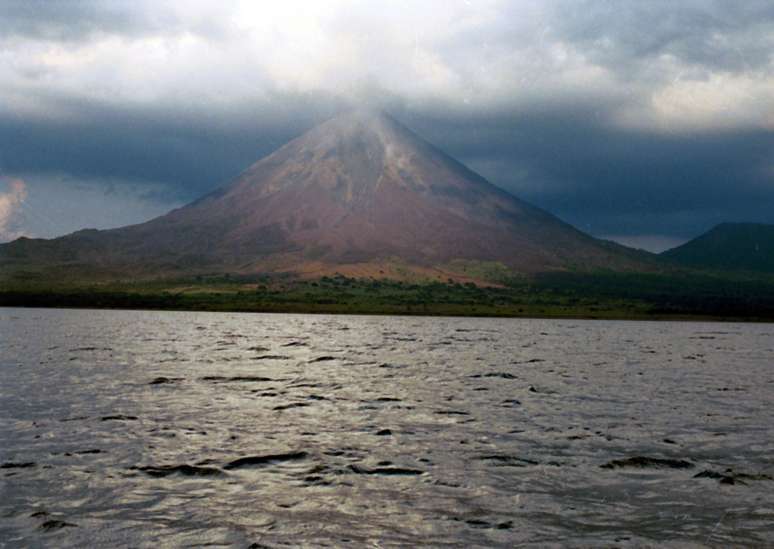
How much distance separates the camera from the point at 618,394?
4544 cm

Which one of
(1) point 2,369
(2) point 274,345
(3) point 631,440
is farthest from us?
(2) point 274,345

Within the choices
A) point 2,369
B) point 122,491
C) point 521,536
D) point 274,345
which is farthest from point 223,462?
point 274,345

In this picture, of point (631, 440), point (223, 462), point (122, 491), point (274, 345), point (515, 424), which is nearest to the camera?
point (122, 491)

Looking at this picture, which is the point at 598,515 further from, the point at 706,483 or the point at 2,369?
the point at 2,369

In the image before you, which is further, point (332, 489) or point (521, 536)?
point (332, 489)

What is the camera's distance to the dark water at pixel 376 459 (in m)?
17.2

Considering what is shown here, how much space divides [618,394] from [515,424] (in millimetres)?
15697

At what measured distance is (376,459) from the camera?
81.4 ft

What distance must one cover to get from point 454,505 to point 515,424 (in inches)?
544

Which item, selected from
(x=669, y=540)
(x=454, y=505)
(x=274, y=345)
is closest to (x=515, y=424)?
(x=454, y=505)

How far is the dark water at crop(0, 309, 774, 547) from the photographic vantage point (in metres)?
17.2

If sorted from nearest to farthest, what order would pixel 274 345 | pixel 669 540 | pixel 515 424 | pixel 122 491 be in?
pixel 669 540
pixel 122 491
pixel 515 424
pixel 274 345

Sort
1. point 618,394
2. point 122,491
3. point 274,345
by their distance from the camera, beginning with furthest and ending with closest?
point 274,345, point 618,394, point 122,491

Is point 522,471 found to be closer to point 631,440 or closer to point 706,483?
point 706,483
